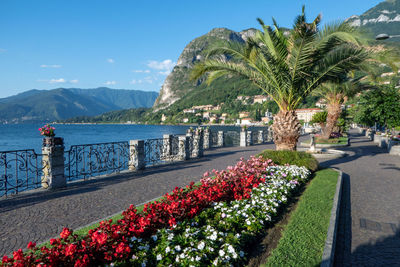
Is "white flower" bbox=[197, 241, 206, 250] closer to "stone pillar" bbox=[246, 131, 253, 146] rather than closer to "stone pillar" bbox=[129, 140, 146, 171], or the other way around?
"stone pillar" bbox=[129, 140, 146, 171]

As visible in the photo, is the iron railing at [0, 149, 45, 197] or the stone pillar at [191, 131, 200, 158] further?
the stone pillar at [191, 131, 200, 158]

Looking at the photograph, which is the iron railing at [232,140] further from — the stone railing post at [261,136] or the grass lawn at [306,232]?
the grass lawn at [306,232]

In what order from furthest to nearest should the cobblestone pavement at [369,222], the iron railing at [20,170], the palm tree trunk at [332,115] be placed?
the palm tree trunk at [332,115]
the iron railing at [20,170]
the cobblestone pavement at [369,222]

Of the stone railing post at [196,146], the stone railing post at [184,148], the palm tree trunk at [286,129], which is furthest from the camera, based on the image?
the stone railing post at [196,146]

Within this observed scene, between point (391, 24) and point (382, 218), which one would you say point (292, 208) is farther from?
point (391, 24)

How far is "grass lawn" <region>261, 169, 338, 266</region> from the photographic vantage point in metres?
3.70

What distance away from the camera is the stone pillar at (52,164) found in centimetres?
794

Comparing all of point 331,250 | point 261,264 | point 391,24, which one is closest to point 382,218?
point 331,250

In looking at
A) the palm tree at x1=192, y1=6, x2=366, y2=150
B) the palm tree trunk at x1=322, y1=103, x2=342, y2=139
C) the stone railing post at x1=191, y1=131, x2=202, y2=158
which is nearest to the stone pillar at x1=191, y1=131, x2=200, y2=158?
the stone railing post at x1=191, y1=131, x2=202, y2=158

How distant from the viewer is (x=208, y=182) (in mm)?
6695

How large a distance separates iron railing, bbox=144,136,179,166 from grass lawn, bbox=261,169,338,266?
7934mm

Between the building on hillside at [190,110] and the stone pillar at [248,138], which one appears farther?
the building on hillside at [190,110]

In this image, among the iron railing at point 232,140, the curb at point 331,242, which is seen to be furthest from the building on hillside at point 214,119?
the curb at point 331,242

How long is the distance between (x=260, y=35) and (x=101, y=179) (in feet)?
29.0
